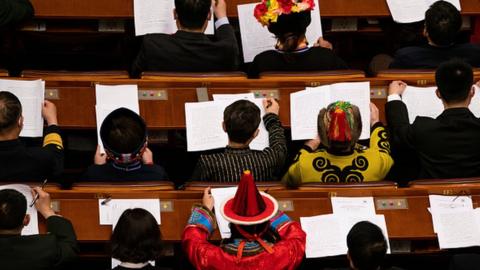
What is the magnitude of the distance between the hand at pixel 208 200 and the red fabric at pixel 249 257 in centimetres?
18

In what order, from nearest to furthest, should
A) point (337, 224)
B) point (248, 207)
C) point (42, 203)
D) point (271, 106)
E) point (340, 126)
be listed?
point (248, 207)
point (42, 203)
point (337, 224)
point (340, 126)
point (271, 106)

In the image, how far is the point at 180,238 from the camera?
147 inches

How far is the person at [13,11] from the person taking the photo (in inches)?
188

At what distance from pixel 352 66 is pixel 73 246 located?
2.60 meters

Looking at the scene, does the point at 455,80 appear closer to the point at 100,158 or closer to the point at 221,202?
the point at 221,202

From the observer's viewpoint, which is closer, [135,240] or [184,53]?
[135,240]

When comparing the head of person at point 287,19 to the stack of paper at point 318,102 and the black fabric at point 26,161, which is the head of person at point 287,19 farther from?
the black fabric at point 26,161

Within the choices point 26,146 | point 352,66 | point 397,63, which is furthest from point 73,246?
point 352,66

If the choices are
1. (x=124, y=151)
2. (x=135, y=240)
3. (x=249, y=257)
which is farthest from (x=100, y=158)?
(x=249, y=257)

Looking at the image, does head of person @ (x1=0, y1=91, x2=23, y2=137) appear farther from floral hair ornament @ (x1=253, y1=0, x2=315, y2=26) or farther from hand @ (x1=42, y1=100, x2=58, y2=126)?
floral hair ornament @ (x1=253, y1=0, x2=315, y2=26)

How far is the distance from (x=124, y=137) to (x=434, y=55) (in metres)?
1.69

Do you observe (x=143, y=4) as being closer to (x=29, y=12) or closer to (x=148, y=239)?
(x=29, y=12)

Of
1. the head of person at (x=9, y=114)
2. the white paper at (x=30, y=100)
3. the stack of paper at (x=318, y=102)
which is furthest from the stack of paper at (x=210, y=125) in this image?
the head of person at (x=9, y=114)

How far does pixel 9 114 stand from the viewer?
383 cm
